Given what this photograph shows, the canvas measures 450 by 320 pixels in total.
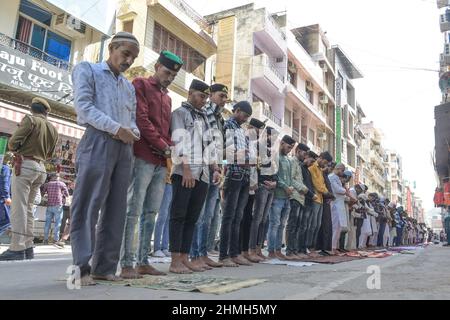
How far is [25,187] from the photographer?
15.3 feet

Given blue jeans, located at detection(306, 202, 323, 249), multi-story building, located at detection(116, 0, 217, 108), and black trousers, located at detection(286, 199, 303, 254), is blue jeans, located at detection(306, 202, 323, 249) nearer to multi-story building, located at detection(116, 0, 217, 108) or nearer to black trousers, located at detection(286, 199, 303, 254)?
black trousers, located at detection(286, 199, 303, 254)

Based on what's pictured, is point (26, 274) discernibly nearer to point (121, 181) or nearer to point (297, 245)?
point (121, 181)

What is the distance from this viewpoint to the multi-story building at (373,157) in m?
50.8

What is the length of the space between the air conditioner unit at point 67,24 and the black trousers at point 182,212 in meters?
11.1

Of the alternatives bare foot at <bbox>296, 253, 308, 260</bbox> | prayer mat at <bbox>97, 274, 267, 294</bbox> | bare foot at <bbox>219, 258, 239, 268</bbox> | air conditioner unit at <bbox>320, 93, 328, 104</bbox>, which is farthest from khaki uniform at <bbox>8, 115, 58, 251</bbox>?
air conditioner unit at <bbox>320, 93, 328, 104</bbox>

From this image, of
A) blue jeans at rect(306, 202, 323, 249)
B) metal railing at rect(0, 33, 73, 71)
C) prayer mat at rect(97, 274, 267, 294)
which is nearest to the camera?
prayer mat at rect(97, 274, 267, 294)

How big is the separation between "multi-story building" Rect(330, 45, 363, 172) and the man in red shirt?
32152mm

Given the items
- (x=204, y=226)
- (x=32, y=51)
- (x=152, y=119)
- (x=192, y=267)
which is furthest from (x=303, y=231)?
(x=32, y=51)

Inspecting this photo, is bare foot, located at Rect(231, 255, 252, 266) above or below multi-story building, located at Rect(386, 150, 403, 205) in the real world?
below

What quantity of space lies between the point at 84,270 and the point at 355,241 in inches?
366

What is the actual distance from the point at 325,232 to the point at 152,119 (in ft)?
16.5

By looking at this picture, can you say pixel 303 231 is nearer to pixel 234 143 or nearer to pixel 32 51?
pixel 234 143

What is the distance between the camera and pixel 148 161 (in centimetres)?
357

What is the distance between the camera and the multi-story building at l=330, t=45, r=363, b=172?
115 feet
